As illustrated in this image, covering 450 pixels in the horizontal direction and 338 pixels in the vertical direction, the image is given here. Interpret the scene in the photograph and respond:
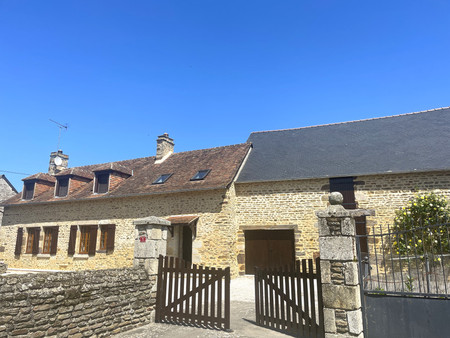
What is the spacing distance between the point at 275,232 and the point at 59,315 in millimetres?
8895

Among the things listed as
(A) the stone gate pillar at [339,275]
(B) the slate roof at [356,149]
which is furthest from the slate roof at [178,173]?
(A) the stone gate pillar at [339,275]

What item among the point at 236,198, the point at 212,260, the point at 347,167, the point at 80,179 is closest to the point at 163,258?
the point at 212,260

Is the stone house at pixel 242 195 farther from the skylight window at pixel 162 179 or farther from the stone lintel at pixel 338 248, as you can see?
the stone lintel at pixel 338 248

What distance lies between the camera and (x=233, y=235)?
11.7 meters

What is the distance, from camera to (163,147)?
1678 cm

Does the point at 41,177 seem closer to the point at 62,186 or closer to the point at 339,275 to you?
the point at 62,186

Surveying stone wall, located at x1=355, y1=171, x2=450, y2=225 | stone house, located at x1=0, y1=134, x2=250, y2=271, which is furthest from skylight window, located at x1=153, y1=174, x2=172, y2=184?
stone wall, located at x1=355, y1=171, x2=450, y2=225

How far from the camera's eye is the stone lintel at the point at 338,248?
15.0 ft

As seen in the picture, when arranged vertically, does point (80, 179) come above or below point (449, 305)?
above

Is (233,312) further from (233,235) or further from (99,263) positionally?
(99,263)

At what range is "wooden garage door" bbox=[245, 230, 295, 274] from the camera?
38.9ft

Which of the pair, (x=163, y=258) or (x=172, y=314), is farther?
(x=163, y=258)

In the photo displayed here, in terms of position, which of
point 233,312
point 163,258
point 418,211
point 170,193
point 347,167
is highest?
point 347,167

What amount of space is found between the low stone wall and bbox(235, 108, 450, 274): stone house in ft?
22.5
